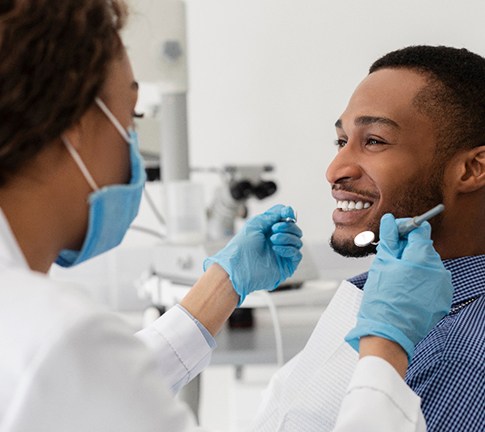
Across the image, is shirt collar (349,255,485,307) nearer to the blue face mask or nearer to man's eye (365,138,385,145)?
man's eye (365,138,385,145)

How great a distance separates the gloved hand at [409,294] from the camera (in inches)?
41.9

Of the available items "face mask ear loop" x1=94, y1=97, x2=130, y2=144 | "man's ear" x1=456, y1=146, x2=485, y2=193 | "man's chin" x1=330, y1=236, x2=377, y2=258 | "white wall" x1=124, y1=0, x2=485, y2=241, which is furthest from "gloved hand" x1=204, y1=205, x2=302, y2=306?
"white wall" x1=124, y1=0, x2=485, y2=241

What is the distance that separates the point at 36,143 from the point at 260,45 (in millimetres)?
2622

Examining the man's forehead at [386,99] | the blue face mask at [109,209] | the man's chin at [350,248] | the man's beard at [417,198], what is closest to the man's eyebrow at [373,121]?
the man's forehead at [386,99]

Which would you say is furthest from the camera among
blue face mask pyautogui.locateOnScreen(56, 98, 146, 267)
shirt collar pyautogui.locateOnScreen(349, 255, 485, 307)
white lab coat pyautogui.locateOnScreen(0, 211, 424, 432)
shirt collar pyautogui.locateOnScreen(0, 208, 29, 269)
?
shirt collar pyautogui.locateOnScreen(349, 255, 485, 307)

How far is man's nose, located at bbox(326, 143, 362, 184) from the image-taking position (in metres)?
1.42

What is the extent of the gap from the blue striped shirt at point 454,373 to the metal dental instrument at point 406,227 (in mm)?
175

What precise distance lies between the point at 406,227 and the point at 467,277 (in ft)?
0.71

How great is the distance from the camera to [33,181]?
902mm

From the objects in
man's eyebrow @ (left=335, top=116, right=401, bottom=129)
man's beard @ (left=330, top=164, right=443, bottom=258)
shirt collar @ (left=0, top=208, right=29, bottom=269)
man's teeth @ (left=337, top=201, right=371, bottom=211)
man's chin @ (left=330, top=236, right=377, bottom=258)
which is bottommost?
man's chin @ (left=330, top=236, right=377, bottom=258)

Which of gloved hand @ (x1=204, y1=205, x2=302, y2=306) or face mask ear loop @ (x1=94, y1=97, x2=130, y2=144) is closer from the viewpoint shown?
face mask ear loop @ (x1=94, y1=97, x2=130, y2=144)

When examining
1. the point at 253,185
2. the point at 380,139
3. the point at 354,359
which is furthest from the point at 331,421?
the point at 253,185

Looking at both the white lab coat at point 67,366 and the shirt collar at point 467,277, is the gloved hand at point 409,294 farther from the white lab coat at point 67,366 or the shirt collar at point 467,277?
the white lab coat at point 67,366

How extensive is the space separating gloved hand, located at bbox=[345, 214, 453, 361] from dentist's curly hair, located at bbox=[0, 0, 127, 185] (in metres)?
0.47
